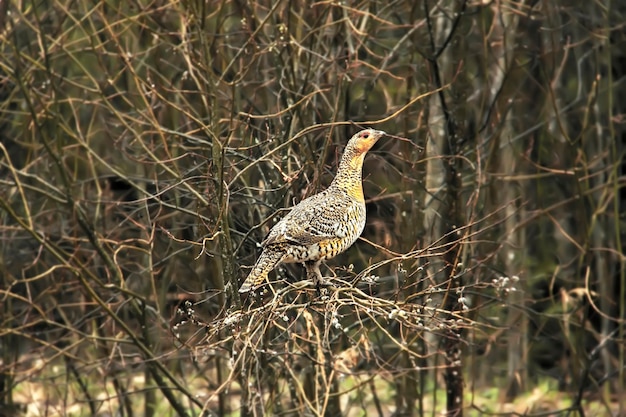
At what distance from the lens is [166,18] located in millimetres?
10680

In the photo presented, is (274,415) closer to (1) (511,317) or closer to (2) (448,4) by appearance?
(2) (448,4)

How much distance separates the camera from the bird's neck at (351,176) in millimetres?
6344

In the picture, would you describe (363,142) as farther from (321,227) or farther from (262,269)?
(262,269)

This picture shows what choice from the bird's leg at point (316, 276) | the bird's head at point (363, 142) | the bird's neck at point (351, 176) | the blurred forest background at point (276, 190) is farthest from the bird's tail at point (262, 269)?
the bird's head at point (363, 142)

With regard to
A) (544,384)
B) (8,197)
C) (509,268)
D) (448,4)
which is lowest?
(544,384)

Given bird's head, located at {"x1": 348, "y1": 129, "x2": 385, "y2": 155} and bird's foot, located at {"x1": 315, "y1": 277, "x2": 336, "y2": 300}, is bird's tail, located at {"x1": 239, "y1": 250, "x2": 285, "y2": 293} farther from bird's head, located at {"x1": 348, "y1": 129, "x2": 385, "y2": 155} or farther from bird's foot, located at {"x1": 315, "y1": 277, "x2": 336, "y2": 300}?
bird's head, located at {"x1": 348, "y1": 129, "x2": 385, "y2": 155}

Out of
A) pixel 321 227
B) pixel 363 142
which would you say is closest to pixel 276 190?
pixel 321 227

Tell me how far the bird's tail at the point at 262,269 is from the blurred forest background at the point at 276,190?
120 millimetres

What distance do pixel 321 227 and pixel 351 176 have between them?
49cm

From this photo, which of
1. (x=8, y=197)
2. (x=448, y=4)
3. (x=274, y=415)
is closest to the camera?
(x=274, y=415)

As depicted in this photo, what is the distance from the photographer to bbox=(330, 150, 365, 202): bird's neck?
6.34 metres

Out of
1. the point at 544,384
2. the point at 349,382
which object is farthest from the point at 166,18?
the point at 544,384

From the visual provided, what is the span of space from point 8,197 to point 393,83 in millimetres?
4681

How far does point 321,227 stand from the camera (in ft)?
19.7
